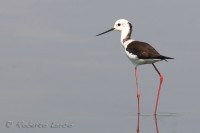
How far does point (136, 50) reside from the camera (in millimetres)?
14562

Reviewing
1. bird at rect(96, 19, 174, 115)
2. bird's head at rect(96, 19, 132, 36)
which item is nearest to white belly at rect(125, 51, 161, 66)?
bird at rect(96, 19, 174, 115)

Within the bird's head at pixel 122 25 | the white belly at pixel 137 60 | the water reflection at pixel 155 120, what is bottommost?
the water reflection at pixel 155 120

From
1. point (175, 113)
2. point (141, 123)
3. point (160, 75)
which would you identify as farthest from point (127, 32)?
point (141, 123)

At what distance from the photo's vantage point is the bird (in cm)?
1417

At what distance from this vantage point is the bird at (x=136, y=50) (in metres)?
14.2

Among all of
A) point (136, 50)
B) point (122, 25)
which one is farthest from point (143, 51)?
point (122, 25)

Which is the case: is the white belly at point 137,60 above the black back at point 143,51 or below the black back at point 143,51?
below

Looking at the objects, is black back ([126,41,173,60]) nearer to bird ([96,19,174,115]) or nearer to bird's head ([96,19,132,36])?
bird ([96,19,174,115])

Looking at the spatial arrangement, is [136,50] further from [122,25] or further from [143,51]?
[122,25]

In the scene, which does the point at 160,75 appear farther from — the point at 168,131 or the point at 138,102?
the point at 168,131

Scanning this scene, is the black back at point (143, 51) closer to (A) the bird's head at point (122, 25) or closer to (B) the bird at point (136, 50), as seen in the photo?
(B) the bird at point (136, 50)

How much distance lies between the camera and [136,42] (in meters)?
15.2

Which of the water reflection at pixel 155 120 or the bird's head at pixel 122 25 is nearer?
the water reflection at pixel 155 120

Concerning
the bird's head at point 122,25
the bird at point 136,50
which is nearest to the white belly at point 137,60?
the bird at point 136,50
